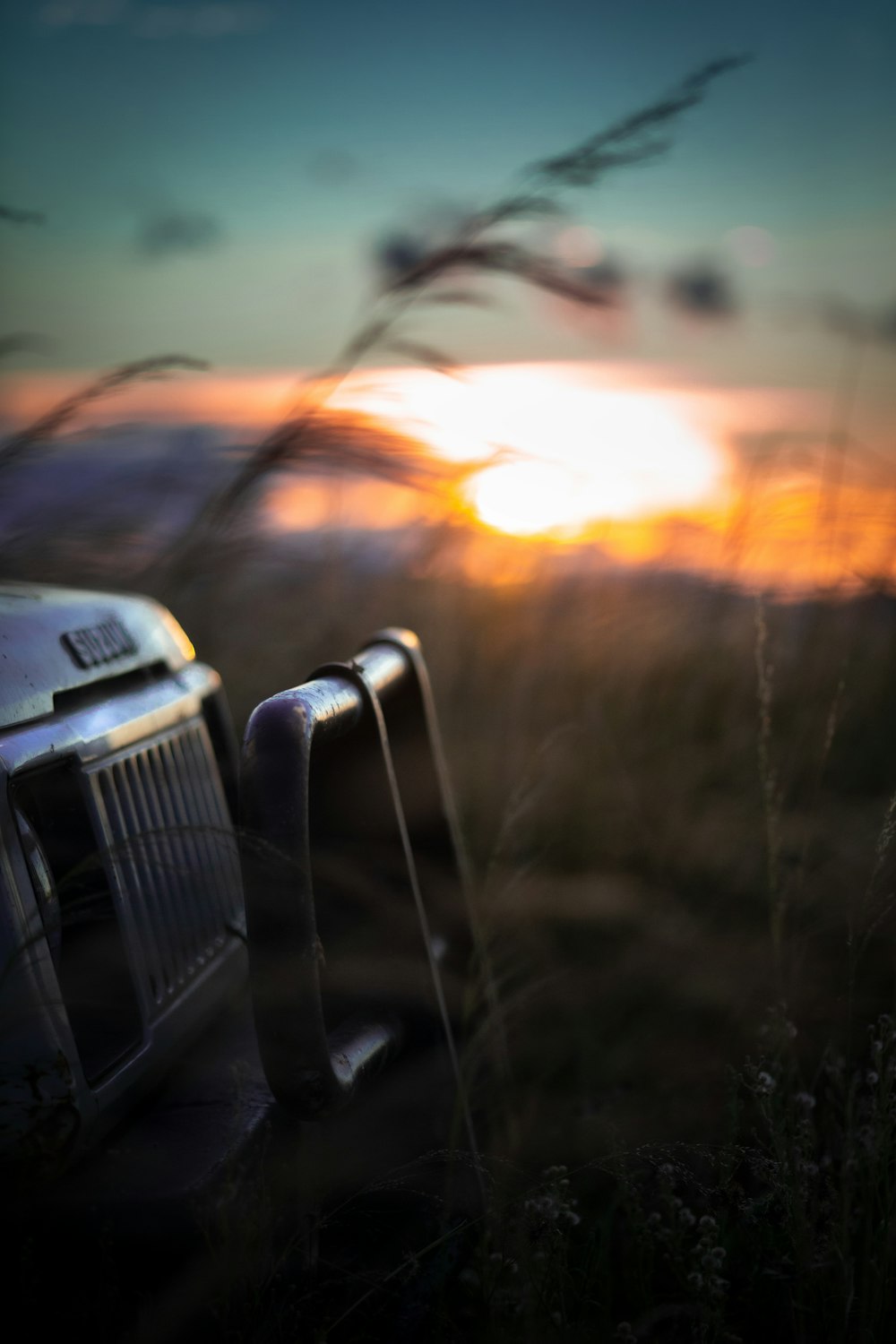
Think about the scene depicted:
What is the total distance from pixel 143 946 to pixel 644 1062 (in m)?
1.13

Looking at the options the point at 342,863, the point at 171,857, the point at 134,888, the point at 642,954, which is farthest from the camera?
the point at 642,954

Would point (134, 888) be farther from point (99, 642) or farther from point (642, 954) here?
point (642, 954)

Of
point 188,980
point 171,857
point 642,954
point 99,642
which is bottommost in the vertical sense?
point 642,954

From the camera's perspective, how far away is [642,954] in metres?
2.24

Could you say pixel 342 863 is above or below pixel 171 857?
below

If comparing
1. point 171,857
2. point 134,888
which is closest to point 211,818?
point 171,857

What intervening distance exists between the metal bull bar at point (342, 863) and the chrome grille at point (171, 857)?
110mm

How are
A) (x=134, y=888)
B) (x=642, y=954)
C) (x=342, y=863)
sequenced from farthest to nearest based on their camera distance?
(x=642, y=954) < (x=342, y=863) < (x=134, y=888)

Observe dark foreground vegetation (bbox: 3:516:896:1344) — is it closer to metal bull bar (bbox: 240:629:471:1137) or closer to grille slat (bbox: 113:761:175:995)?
metal bull bar (bbox: 240:629:471:1137)

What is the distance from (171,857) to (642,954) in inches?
47.7

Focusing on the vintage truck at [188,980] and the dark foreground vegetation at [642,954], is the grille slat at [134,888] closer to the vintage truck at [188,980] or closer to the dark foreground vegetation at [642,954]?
the vintage truck at [188,980]

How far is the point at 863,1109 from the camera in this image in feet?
5.22

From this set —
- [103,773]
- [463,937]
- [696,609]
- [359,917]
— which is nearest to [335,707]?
[103,773]

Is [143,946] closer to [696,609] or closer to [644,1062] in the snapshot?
[644,1062]
